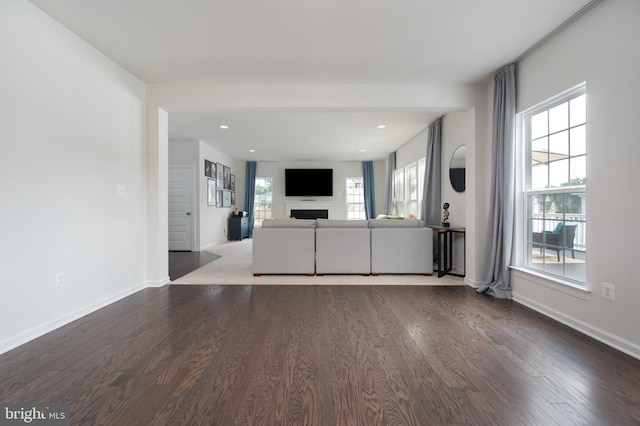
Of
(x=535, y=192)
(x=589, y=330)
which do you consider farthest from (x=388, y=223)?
(x=589, y=330)

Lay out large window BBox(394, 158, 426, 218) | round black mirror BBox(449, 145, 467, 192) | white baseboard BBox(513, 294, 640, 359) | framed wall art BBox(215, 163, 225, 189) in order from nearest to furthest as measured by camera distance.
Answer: white baseboard BBox(513, 294, 640, 359), round black mirror BBox(449, 145, 467, 192), large window BBox(394, 158, 426, 218), framed wall art BBox(215, 163, 225, 189)

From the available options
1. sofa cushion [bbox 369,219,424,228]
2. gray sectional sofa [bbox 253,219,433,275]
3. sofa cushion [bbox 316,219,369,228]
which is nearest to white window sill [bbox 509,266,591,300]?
gray sectional sofa [bbox 253,219,433,275]

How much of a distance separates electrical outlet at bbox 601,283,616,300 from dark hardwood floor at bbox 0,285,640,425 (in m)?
0.36

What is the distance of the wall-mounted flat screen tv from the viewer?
9117 millimetres

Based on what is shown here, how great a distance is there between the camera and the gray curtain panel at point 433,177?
16.1 ft

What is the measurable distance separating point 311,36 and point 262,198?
717cm

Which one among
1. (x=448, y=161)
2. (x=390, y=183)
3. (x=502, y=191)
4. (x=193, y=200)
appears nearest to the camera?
(x=502, y=191)

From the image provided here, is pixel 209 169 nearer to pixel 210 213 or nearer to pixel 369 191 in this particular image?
Answer: pixel 210 213

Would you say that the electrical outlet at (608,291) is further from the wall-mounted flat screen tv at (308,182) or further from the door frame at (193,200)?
the wall-mounted flat screen tv at (308,182)

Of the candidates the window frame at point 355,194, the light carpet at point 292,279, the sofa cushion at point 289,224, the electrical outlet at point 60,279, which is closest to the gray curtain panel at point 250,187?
the window frame at point 355,194

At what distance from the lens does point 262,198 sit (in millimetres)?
9383

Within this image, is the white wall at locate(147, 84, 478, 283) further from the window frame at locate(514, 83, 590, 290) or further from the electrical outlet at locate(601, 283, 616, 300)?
the electrical outlet at locate(601, 283, 616, 300)

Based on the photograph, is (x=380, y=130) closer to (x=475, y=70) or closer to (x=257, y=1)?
(x=475, y=70)

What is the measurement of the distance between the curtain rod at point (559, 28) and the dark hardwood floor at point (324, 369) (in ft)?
8.40
